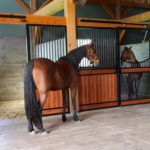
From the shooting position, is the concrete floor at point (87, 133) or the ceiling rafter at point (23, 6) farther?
the ceiling rafter at point (23, 6)

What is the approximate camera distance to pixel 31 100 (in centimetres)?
310

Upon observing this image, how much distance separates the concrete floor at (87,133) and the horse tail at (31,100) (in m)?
0.29

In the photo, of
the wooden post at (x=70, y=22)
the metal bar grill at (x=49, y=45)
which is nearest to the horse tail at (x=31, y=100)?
the metal bar grill at (x=49, y=45)

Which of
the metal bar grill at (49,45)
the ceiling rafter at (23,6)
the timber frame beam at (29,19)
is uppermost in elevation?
the ceiling rafter at (23,6)

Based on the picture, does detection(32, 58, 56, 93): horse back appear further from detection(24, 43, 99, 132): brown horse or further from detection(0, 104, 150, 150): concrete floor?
detection(0, 104, 150, 150): concrete floor

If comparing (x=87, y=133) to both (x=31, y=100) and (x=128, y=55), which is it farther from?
(x=128, y=55)

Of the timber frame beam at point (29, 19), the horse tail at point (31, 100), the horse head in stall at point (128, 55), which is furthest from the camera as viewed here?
the horse head in stall at point (128, 55)

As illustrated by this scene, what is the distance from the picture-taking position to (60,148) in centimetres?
262

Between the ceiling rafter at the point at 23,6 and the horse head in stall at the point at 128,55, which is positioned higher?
the ceiling rafter at the point at 23,6

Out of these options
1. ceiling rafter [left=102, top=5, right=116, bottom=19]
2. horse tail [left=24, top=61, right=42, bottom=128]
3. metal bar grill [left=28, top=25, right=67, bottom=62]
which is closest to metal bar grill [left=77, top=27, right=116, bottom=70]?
metal bar grill [left=28, top=25, right=67, bottom=62]

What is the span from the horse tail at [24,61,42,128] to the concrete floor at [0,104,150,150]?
0.96 ft

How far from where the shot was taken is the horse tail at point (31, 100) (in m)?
3.09

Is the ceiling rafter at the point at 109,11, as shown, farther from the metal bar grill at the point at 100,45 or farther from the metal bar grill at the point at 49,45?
the metal bar grill at the point at 100,45

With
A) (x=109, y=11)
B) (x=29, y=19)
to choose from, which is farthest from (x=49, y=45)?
(x=109, y=11)
